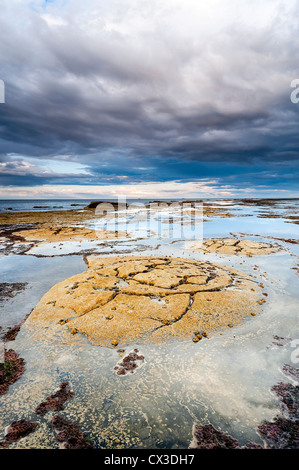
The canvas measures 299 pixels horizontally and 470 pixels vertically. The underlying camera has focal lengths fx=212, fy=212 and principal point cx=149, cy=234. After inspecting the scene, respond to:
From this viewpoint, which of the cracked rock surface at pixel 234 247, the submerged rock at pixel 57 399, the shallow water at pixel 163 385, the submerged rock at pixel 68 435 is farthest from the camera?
the cracked rock surface at pixel 234 247

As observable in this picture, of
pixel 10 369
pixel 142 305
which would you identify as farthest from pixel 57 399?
pixel 142 305

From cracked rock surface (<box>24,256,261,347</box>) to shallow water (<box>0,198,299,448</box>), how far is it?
1.24ft

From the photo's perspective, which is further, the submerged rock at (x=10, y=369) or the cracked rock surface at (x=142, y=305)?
the cracked rock surface at (x=142, y=305)

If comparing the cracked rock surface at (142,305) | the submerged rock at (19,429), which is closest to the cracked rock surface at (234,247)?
the cracked rock surface at (142,305)

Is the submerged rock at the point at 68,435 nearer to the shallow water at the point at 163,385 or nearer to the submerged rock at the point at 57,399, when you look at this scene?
the shallow water at the point at 163,385

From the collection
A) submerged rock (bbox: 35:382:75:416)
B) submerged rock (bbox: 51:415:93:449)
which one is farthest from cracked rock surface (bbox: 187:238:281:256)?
submerged rock (bbox: 51:415:93:449)

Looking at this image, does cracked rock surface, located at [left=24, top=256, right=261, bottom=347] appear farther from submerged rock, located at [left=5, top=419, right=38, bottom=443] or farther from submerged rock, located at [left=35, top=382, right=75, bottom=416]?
submerged rock, located at [left=5, top=419, right=38, bottom=443]

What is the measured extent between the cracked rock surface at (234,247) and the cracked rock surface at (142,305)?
16.0 ft

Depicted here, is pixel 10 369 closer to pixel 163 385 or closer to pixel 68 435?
pixel 68 435

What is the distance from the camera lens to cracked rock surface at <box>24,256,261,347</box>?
18.1 ft

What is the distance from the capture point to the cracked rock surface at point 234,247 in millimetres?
13512

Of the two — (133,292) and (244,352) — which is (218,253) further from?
A: (244,352)

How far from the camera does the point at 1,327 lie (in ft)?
19.3
